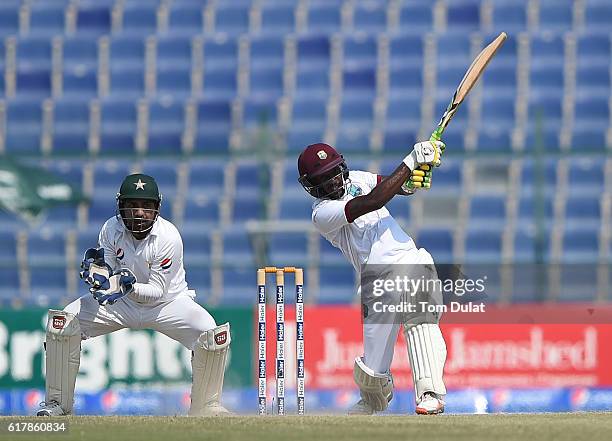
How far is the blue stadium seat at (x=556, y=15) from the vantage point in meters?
15.8

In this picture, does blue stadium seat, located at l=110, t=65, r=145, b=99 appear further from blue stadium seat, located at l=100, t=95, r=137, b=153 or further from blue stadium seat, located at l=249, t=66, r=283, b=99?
blue stadium seat, located at l=249, t=66, r=283, b=99

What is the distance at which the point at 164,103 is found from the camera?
50.6 ft

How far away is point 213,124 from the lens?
598 inches

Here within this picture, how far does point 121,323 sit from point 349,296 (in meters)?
5.13

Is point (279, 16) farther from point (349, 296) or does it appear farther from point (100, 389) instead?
point (100, 389)

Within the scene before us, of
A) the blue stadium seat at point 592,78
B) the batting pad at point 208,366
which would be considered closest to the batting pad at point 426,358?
the batting pad at point 208,366

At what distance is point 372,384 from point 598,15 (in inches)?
365

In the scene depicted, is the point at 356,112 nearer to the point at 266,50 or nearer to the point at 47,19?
the point at 266,50

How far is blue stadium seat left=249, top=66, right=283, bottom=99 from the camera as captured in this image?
15516 millimetres

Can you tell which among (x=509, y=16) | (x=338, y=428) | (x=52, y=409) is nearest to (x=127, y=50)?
(x=509, y=16)

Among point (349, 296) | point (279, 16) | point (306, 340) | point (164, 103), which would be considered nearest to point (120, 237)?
point (306, 340)

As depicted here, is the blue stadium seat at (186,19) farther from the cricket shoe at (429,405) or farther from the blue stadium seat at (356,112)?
the cricket shoe at (429,405)

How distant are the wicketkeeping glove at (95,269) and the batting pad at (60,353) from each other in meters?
0.29

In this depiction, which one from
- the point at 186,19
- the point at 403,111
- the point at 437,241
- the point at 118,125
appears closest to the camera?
the point at 437,241
